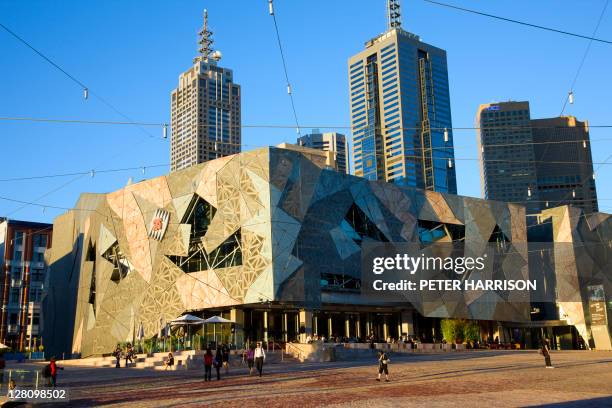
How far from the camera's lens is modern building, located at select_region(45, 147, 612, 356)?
179ft

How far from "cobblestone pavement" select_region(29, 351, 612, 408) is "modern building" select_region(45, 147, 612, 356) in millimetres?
24004

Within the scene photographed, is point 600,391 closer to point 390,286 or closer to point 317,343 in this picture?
point 317,343

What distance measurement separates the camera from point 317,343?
43969 millimetres

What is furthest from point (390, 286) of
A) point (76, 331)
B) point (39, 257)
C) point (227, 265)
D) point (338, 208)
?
point (39, 257)

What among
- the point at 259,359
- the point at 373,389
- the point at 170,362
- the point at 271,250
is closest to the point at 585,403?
the point at 373,389

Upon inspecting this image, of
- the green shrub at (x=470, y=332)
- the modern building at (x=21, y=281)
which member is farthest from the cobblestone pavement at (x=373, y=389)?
the modern building at (x=21, y=281)

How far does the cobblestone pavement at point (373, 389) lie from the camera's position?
1803cm

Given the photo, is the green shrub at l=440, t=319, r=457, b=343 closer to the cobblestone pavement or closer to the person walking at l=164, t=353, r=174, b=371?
the cobblestone pavement

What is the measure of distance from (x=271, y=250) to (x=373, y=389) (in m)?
31.7

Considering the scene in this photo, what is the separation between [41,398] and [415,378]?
13828 millimetres

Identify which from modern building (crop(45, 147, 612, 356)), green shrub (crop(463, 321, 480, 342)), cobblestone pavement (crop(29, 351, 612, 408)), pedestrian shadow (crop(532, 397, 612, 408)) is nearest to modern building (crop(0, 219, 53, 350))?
modern building (crop(45, 147, 612, 356))

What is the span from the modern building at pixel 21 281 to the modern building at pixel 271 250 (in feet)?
118

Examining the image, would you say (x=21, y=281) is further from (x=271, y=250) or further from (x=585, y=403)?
(x=585, y=403)

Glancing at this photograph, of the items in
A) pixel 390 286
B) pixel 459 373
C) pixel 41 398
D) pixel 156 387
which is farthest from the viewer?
pixel 390 286
